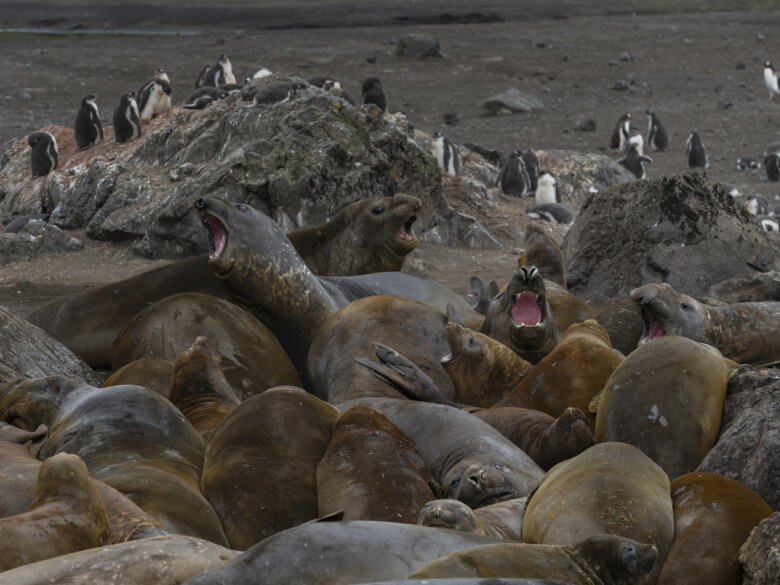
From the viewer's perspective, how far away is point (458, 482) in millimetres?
3547

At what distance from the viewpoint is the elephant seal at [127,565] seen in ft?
7.73

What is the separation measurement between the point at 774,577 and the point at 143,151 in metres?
8.86

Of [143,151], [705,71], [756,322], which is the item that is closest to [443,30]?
[705,71]

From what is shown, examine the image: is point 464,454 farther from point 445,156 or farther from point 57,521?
point 445,156

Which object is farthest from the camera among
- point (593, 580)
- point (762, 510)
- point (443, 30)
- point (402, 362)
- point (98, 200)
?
point (443, 30)

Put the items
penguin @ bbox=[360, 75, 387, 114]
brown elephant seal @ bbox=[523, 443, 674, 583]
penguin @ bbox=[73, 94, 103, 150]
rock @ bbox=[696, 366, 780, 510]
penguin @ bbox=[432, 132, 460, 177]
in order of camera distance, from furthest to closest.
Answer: penguin @ bbox=[360, 75, 387, 114] < penguin @ bbox=[432, 132, 460, 177] < penguin @ bbox=[73, 94, 103, 150] < rock @ bbox=[696, 366, 780, 510] < brown elephant seal @ bbox=[523, 443, 674, 583]

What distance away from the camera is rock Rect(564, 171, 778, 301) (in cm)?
688

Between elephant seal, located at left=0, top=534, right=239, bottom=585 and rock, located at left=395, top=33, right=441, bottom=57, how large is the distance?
26619 millimetres

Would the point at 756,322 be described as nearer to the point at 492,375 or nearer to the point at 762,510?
the point at 492,375

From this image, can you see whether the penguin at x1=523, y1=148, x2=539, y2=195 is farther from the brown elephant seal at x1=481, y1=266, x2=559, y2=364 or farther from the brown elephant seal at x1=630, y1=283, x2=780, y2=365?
the brown elephant seal at x1=481, y1=266, x2=559, y2=364

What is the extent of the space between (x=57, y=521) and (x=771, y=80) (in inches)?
974

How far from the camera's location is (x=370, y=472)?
335 cm

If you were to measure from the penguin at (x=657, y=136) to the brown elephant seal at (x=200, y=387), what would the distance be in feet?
Answer: 56.8

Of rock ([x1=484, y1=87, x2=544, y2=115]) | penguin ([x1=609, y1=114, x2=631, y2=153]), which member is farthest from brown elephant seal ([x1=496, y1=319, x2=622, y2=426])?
rock ([x1=484, y1=87, x2=544, y2=115])
